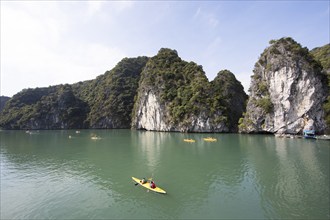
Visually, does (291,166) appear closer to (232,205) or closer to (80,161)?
(232,205)

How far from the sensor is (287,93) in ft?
231

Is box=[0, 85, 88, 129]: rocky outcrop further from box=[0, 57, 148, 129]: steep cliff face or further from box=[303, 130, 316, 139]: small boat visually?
box=[303, 130, 316, 139]: small boat

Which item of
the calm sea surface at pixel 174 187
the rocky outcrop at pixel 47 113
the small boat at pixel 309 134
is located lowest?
the calm sea surface at pixel 174 187

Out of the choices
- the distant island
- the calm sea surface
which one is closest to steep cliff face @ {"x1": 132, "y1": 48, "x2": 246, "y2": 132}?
the distant island

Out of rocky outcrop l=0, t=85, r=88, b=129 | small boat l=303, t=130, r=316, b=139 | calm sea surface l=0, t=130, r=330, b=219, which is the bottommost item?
calm sea surface l=0, t=130, r=330, b=219

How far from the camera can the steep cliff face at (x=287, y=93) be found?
66.7 meters

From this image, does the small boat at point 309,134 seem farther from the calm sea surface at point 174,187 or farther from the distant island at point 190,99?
the calm sea surface at point 174,187

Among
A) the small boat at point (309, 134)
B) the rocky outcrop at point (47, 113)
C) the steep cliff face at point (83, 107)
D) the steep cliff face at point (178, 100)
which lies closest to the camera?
the small boat at point (309, 134)

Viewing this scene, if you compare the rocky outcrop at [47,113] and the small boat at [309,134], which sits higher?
the rocky outcrop at [47,113]

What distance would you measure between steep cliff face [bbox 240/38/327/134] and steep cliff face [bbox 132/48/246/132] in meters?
13.5

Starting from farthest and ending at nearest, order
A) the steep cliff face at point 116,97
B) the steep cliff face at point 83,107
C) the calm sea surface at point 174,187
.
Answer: the steep cliff face at point 83,107 < the steep cliff face at point 116,97 < the calm sea surface at point 174,187

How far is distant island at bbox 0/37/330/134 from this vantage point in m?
68.9

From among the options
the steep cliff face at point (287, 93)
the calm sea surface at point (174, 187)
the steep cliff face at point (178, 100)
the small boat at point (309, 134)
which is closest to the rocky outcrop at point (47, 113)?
the steep cliff face at point (178, 100)

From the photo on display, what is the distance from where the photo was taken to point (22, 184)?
2812 centimetres
